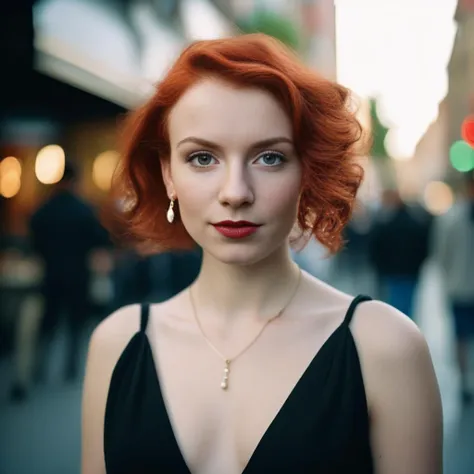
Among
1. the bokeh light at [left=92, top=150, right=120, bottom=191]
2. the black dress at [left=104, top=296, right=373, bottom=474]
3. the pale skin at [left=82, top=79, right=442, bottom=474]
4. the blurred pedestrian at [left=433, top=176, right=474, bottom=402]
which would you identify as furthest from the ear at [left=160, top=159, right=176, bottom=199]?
the bokeh light at [left=92, top=150, right=120, bottom=191]

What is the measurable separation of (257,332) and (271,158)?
0.39 metres

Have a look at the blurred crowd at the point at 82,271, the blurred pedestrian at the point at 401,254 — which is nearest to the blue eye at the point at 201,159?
the blurred crowd at the point at 82,271

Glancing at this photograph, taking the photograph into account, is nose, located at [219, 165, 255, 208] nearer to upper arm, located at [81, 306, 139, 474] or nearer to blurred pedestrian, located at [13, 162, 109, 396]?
upper arm, located at [81, 306, 139, 474]

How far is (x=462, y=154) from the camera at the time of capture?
3192 cm

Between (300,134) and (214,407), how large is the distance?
0.59 m

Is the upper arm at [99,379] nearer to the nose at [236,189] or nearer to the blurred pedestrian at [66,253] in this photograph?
the nose at [236,189]

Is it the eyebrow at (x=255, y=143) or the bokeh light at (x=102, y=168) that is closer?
the eyebrow at (x=255, y=143)

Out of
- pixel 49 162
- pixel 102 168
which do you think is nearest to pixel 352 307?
pixel 49 162

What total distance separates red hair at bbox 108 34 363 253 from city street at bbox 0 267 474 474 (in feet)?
9.68

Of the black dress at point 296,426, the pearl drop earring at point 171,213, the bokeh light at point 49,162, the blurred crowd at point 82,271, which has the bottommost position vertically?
the blurred crowd at point 82,271

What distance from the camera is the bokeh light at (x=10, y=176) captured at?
9.91 m

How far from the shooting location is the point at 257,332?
5.42 ft

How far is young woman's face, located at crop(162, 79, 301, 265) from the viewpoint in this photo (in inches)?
58.4

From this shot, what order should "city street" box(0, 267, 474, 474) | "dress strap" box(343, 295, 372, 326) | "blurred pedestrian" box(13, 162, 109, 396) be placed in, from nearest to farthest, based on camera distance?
"dress strap" box(343, 295, 372, 326) < "city street" box(0, 267, 474, 474) < "blurred pedestrian" box(13, 162, 109, 396)
